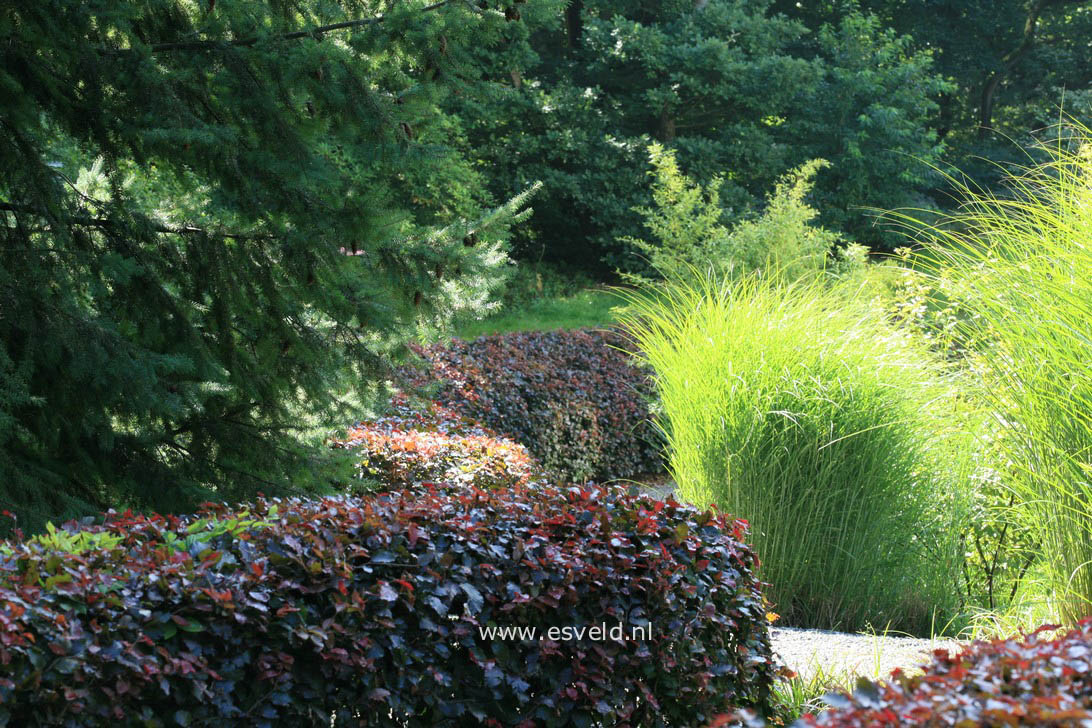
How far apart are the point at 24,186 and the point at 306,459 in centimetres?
163

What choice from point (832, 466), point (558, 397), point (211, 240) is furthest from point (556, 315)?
point (211, 240)

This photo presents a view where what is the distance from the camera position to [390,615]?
2652mm

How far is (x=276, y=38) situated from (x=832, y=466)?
3.39m

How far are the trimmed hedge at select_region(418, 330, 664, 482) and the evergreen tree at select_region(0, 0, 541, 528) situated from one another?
3342 mm

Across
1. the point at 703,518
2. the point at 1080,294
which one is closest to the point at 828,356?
the point at 1080,294

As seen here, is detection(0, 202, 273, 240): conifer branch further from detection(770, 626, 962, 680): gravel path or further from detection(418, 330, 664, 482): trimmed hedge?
detection(418, 330, 664, 482): trimmed hedge

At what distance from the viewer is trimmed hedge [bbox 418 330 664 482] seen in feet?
28.1

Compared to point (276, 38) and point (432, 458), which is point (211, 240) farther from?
point (432, 458)

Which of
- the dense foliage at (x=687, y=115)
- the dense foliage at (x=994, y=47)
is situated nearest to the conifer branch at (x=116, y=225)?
the dense foliage at (x=687, y=115)

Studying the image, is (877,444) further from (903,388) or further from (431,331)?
(431,331)

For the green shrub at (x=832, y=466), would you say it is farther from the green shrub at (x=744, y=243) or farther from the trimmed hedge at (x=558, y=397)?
the green shrub at (x=744, y=243)

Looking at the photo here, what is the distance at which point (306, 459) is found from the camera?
445 centimetres

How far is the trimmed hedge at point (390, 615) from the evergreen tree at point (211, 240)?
0.94m

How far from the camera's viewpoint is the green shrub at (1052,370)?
3688 mm
